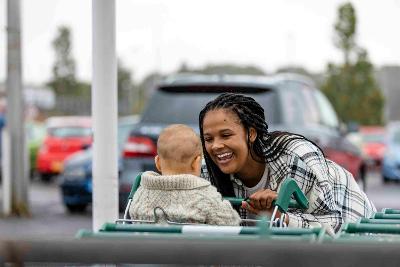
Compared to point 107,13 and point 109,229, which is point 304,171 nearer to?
point 109,229

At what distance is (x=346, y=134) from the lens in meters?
12.7

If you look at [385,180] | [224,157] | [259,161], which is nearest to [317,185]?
[259,161]

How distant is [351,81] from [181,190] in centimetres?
5853

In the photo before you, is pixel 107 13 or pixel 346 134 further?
pixel 346 134

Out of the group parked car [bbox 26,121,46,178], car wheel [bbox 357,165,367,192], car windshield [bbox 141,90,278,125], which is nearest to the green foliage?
parked car [bbox 26,121,46,178]

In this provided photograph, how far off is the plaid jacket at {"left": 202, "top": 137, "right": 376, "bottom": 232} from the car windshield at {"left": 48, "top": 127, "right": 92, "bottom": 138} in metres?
20.9

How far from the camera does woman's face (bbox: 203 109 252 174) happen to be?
14.3ft

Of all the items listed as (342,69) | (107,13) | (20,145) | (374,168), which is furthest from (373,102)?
(107,13)

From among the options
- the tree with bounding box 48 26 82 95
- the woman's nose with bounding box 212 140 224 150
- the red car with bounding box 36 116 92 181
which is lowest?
the red car with bounding box 36 116 92 181

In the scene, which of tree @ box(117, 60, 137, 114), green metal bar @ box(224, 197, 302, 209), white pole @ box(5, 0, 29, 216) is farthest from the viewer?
tree @ box(117, 60, 137, 114)

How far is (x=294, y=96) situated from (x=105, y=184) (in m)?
6.17

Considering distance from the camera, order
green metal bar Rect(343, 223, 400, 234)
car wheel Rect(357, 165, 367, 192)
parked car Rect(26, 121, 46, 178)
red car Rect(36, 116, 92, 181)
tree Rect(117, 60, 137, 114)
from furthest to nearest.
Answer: tree Rect(117, 60, 137, 114), parked car Rect(26, 121, 46, 178), red car Rect(36, 116, 92, 181), car wheel Rect(357, 165, 367, 192), green metal bar Rect(343, 223, 400, 234)

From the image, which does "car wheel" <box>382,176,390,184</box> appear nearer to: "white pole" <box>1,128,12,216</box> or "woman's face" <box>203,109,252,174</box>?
"white pole" <box>1,128,12,216</box>

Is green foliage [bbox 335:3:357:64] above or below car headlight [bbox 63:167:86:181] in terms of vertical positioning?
above
